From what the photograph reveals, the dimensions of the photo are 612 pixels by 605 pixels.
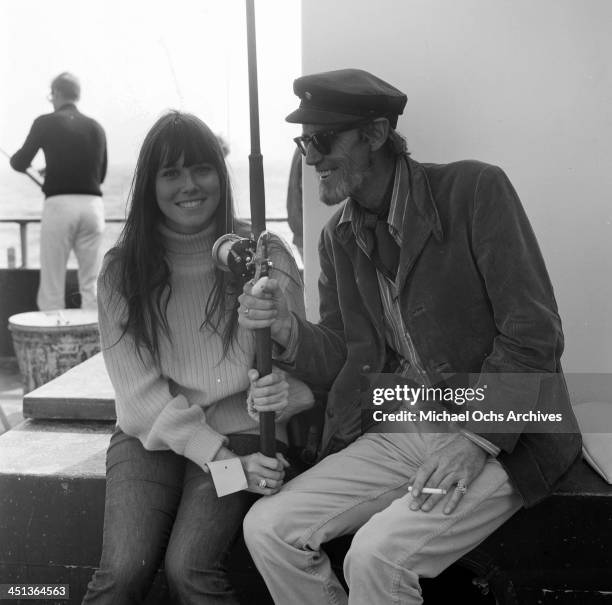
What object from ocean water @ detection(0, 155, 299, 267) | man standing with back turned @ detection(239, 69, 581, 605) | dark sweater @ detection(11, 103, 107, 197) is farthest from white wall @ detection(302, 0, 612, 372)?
ocean water @ detection(0, 155, 299, 267)

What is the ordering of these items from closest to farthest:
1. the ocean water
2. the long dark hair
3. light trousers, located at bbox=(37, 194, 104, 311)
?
1. the long dark hair
2. light trousers, located at bbox=(37, 194, 104, 311)
3. the ocean water

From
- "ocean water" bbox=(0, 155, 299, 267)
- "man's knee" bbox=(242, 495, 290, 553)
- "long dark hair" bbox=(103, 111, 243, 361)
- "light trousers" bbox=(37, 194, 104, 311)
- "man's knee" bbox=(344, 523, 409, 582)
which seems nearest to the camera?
"man's knee" bbox=(344, 523, 409, 582)

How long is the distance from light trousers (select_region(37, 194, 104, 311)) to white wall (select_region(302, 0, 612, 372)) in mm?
3226

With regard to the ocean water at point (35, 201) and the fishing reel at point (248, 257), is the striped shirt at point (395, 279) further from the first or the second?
the ocean water at point (35, 201)

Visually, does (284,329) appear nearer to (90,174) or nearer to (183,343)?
(183,343)

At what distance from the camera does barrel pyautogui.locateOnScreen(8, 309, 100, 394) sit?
13.9ft

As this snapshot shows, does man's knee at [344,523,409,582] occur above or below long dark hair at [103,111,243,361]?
below

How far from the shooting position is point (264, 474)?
6.54 ft

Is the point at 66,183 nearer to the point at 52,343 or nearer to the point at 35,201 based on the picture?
the point at 52,343

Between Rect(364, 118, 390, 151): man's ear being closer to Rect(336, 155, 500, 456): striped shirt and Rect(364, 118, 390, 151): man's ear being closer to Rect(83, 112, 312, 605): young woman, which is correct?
Rect(336, 155, 500, 456): striped shirt

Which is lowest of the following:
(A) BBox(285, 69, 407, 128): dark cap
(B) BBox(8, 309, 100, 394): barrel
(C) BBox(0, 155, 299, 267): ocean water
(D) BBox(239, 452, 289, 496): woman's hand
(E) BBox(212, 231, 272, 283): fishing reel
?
(C) BBox(0, 155, 299, 267): ocean water

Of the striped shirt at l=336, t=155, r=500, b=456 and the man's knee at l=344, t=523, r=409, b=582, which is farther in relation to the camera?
the striped shirt at l=336, t=155, r=500, b=456

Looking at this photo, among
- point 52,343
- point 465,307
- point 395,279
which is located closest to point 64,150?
point 52,343

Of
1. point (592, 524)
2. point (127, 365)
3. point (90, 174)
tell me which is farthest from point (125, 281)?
point (90, 174)
